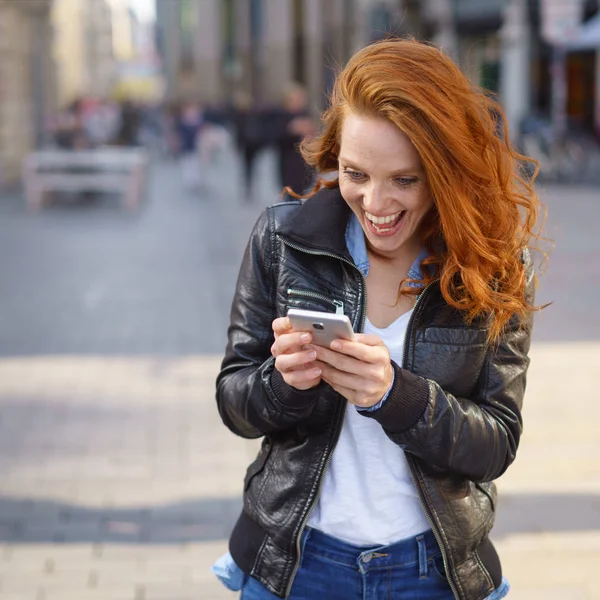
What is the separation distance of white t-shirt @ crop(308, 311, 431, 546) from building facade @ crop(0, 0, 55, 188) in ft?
66.5

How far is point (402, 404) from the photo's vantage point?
1.85 meters

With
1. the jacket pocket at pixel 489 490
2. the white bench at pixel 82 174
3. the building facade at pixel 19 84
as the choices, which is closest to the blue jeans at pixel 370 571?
the jacket pocket at pixel 489 490

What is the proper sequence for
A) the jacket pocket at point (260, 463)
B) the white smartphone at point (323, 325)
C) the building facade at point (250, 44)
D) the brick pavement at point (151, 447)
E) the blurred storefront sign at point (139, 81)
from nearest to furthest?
the white smartphone at point (323, 325)
the jacket pocket at point (260, 463)
the brick pavement at point (151, 447)
the building facade at point (250, 44)
the blurred storefront sign at point (139, 81)

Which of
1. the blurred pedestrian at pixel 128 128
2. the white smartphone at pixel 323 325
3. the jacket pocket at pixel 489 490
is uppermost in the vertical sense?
the white smartphone at pixel 323 325

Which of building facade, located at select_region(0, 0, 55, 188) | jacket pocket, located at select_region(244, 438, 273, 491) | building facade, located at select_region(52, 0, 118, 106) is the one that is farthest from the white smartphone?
building facade, located at select_region(52, 0, 118, 106)

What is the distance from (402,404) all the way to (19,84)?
2267cm

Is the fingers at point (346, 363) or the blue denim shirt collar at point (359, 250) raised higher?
the blue denim shirt collar at point (359, 250)

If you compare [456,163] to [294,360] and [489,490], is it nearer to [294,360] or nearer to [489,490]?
[294,360]

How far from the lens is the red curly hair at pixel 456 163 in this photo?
1909 millimetres

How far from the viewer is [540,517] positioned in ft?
15.1

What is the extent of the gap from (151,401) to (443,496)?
4.56m

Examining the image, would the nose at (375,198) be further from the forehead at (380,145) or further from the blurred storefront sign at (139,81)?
the blurred storefront sign at (139,81)

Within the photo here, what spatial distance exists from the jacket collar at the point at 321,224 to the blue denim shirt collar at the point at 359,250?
2cm

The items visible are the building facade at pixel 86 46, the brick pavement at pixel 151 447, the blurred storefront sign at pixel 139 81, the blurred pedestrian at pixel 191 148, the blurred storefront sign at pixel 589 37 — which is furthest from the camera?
the blurred storefront sign at pixel 139 81
